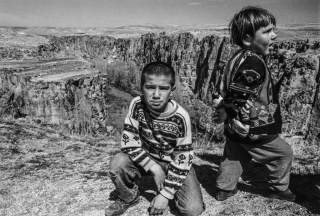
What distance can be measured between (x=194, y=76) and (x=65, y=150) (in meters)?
39.0

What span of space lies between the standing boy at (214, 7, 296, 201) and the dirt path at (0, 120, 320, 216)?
225 mm

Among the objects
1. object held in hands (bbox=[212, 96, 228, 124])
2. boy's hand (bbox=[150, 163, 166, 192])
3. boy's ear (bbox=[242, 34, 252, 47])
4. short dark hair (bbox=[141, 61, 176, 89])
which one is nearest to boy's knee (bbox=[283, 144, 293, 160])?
object held in hands (bbox=[212, 96, 228, 124])

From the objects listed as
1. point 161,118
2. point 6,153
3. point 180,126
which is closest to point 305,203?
point 180,126

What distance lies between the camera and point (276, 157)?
229cm

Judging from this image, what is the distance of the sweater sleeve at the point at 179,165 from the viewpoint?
84.1 inches

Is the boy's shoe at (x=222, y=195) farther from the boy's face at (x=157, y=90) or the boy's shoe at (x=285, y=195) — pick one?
the boy's face at (x=157, y=90)

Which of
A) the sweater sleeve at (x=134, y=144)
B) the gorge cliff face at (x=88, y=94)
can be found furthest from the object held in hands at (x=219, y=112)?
the sweater sleeve at (x=134, y=144)

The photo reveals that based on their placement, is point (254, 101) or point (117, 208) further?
point (117, 208)

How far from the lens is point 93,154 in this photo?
3.97 metres

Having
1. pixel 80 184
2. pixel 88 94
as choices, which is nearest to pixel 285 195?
pixel 80 184

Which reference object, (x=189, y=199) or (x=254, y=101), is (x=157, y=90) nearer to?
(x=254, y=101)

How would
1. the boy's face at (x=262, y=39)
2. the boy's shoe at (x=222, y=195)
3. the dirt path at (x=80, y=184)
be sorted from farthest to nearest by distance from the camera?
1. the boy's shoe at (x=222, y=195)
2. the dirt path at (x=80, y=184)
3. the boy's face at (x=262, y=39)

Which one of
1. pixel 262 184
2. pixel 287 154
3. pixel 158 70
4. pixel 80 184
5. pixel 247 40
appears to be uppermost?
pixel 247 40

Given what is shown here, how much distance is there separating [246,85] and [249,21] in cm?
52
